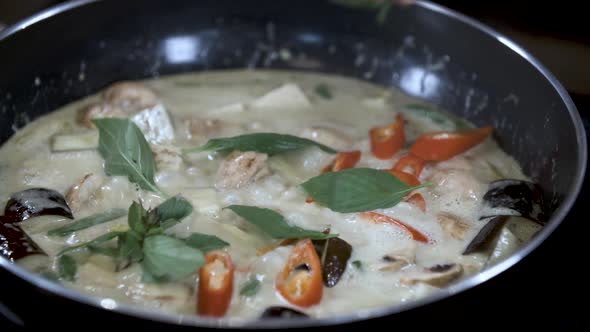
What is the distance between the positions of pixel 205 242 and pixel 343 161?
0.73 meters

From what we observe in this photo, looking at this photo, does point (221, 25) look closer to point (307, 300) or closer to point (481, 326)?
point (307, 300)

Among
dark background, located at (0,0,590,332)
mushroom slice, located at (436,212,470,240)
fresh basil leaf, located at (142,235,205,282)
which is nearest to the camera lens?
dark background, located at (0,0,590,332)

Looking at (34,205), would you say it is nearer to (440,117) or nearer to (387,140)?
(387,140)

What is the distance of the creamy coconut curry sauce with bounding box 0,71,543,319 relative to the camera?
2057mm

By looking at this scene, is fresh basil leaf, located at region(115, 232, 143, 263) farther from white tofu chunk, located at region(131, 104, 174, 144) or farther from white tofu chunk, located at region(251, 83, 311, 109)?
white tofu chunk, located at region(251, 83, 311, 109)

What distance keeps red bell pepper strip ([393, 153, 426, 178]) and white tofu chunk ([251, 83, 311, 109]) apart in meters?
0.59

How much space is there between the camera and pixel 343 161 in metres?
2.64

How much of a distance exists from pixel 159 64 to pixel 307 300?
5.52 feet

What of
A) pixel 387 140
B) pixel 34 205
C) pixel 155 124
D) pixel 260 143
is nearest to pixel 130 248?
pixel 34 205

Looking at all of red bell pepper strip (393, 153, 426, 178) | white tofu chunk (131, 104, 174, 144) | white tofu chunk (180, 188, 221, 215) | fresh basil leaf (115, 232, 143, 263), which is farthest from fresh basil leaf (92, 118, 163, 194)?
red bell pepper strip (393, 153, 426, 178)

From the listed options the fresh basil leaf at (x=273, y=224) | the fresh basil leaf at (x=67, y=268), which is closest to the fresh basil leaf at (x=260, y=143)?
the fresh basil leaf at (x=273, y=224)

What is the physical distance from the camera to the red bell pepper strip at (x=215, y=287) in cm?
196

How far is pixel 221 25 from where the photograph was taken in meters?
3.36

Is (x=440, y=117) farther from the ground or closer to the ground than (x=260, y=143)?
closer to the ground
